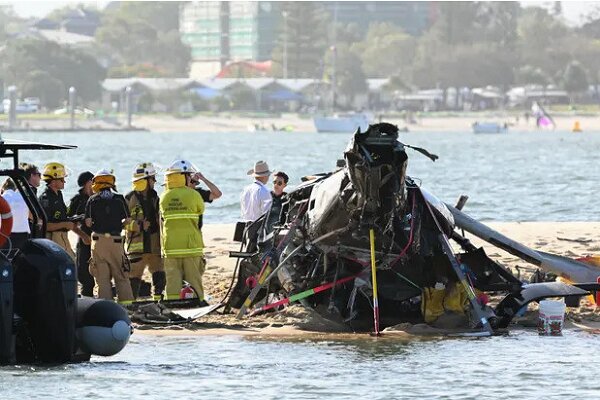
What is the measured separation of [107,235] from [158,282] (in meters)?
1.46

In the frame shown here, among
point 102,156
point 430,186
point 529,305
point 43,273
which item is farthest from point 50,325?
point 102,156

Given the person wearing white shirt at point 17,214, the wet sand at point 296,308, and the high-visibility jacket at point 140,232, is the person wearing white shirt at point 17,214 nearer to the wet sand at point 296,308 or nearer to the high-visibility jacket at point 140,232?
the high-visibility jacket at point 140,232

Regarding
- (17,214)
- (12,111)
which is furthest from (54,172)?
(12,111)

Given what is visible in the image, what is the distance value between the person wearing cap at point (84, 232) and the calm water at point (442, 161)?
22.8 metres

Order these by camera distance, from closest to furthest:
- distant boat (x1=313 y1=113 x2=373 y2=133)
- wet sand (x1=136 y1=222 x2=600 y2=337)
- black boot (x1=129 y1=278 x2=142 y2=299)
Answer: wet sand (x1=136 y1=222 x2=600 y2=337) → black boot (x1=129 y1=278 x2=142 y2=299) → distant boat (x1=313 y1=113 x2=373 y2=133)

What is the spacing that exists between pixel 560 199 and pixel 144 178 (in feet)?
127

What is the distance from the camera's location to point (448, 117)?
188625 millimetres

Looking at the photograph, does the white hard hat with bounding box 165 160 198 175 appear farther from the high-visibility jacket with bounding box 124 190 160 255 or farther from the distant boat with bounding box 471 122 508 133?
the distant boat with bounding box 471 122 508 133

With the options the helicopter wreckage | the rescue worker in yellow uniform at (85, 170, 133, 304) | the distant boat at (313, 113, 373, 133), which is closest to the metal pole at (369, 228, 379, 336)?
the helicopter wreckage

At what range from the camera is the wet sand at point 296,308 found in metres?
19.4

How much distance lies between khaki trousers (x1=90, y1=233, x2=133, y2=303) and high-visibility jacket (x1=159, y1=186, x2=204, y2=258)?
48 cm

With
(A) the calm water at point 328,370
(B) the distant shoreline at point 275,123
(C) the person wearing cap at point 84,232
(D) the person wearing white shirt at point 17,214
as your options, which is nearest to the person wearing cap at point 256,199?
(C) the person wearing cap at point 84,232

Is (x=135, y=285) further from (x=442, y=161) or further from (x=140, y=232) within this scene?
(x=442, y=161)

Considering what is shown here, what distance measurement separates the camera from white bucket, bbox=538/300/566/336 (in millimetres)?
19109
